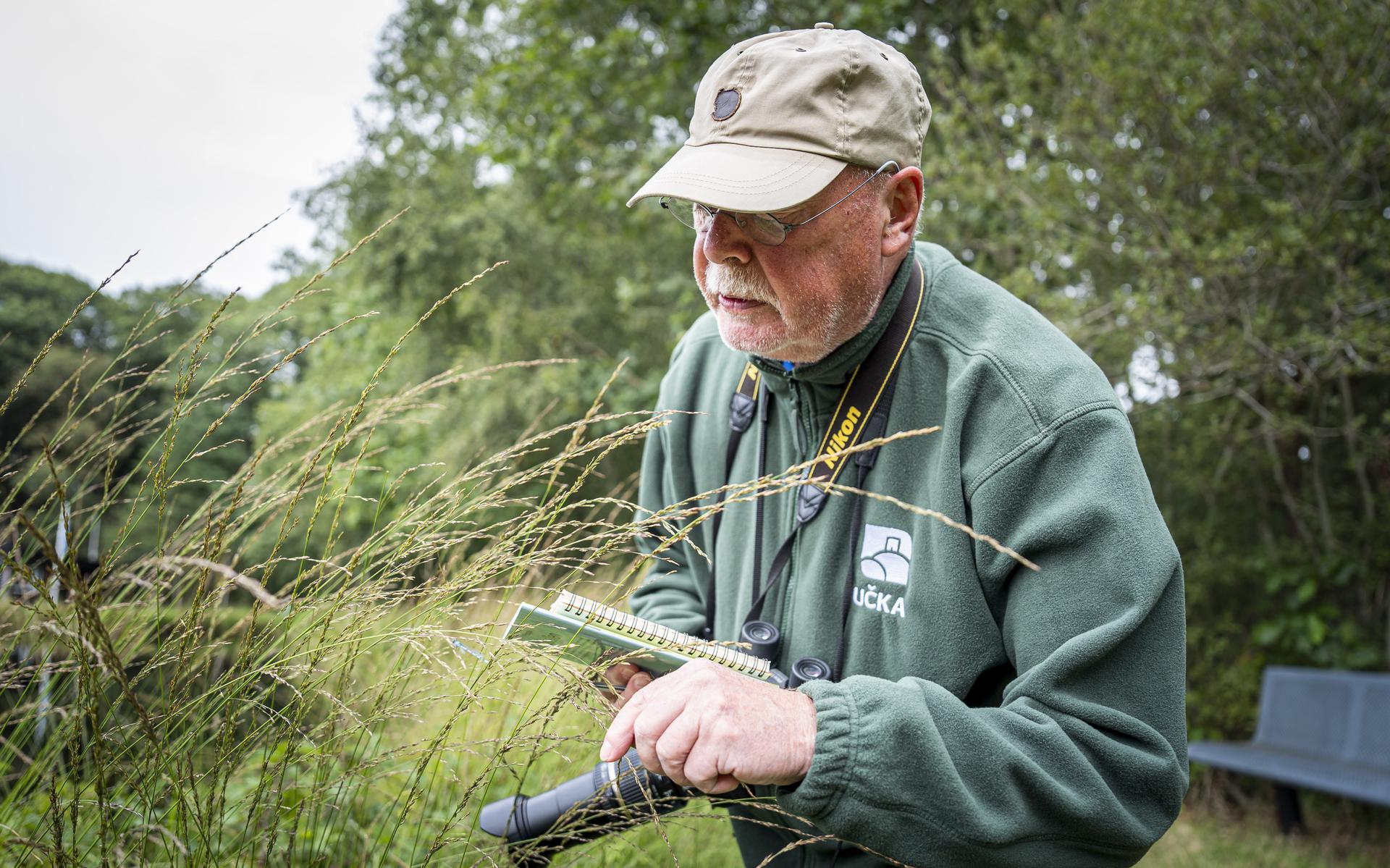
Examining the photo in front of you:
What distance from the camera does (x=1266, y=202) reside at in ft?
16.6

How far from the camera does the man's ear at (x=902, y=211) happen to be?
1865mm

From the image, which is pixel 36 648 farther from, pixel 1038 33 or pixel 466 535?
pixel 1038 33

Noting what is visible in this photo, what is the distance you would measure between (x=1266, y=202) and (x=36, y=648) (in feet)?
18.5

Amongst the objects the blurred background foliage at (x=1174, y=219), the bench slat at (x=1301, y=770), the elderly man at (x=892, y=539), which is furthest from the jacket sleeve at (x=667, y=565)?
the bench slat at (x=1301, y=770)

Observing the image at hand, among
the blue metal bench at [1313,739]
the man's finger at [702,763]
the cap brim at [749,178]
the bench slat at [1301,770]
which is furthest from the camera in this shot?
the blue metal bench at [1313,739]

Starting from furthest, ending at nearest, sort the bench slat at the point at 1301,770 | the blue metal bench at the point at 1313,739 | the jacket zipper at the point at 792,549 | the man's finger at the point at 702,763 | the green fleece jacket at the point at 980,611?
the blue metal bench at the point at 1313,739 → the bench slat at the point at 1301,770 → the jacket zipper at the point at 792,549 → the green fleece jacket at the point at 980,611 → the man's finger at the point at 702,763

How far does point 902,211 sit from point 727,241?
1.21 feet

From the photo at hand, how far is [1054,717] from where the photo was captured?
1444 mm

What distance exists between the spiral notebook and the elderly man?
116 millimetres

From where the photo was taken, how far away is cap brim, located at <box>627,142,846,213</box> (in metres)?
1.69

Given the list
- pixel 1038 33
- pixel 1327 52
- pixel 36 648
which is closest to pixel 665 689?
pixel 36 648

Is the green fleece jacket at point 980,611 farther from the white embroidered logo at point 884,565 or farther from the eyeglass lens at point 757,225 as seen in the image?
the eyeglass lens at point 757,225

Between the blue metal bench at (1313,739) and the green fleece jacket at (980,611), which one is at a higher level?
the green fleece jacket at (980,611)

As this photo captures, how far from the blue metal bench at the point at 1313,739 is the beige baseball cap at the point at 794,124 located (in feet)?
15.9
